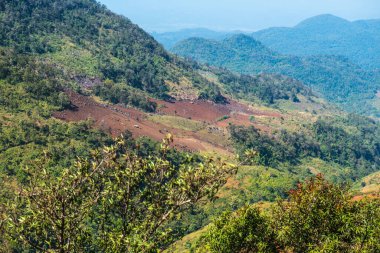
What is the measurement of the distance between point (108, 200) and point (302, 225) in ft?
39.6

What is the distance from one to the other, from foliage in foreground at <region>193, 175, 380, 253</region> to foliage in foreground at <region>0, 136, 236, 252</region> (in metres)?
7.82

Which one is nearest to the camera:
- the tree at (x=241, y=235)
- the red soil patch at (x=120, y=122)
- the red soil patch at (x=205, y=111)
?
the tree at (x=241, y=235)

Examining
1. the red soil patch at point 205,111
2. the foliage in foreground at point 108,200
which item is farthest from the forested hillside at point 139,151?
the red soil patch at point 205,111

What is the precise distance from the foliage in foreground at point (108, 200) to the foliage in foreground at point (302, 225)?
782 centimetres

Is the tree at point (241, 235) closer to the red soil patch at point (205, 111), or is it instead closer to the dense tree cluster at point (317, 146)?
the dense tree cluster at point (317, 146)

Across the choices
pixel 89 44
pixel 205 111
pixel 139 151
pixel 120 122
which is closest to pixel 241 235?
pixel 139 151

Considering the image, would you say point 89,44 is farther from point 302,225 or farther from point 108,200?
point 108,200

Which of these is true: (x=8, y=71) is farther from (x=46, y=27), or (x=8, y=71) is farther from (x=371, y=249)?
(x=371, y=249)

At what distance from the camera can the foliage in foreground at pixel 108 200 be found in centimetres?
1355

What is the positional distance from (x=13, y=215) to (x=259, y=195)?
62059 millimetres

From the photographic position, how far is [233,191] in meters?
73.4

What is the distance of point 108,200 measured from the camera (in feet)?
49.8

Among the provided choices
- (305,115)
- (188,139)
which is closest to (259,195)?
(188,139)

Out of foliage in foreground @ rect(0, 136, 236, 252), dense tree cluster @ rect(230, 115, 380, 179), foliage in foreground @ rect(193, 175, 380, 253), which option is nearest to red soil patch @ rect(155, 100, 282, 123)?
dense tree cluster @ rect(230, 115, 380, 179)
